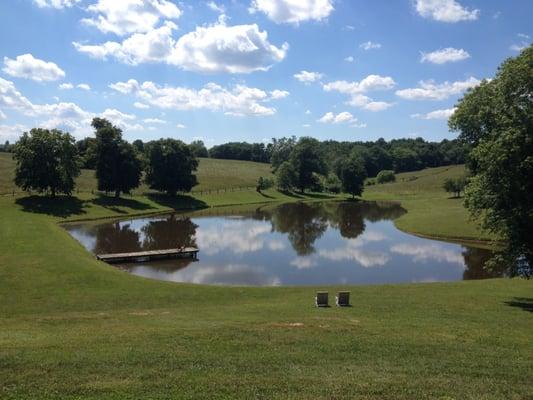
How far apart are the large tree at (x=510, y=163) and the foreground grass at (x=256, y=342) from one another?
3.69 metres

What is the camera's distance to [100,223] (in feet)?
218

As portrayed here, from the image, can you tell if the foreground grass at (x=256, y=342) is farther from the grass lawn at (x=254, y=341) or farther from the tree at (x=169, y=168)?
the tree at (x=169, y=168)

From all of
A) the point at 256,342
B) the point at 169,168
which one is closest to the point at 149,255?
the point at 256,342

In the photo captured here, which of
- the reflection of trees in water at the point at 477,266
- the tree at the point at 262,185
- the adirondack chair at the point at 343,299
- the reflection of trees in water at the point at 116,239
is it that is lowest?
the reflection of trees in water at the point at 477,266

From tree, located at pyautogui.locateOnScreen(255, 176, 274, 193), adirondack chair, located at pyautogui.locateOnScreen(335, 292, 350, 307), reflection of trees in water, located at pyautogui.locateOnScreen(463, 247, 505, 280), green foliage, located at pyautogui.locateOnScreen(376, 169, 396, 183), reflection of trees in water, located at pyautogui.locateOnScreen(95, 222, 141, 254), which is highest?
green foliage, located at pyautogui.locateOnScreen(376, 169, 396, 183)

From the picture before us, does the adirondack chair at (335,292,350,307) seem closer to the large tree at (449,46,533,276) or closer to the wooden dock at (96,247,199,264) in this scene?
the large tree at (449,46,533,276)

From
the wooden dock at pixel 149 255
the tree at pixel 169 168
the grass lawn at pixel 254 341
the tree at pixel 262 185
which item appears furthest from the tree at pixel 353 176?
the grass lawn at pixel 254 341

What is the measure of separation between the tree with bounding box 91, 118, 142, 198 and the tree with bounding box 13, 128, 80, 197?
6023 mm

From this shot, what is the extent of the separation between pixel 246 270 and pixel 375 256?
14080 mm

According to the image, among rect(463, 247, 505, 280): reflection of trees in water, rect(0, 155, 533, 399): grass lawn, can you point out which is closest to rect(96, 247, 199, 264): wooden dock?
rect(0, 155, 533, 399): grass lawn

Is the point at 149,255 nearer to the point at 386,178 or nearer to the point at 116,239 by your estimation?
the point at 116,239

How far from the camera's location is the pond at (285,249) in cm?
3644

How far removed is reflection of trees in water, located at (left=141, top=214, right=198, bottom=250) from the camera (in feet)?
166

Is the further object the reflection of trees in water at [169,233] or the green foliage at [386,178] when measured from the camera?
the green foliage at [386,178]
